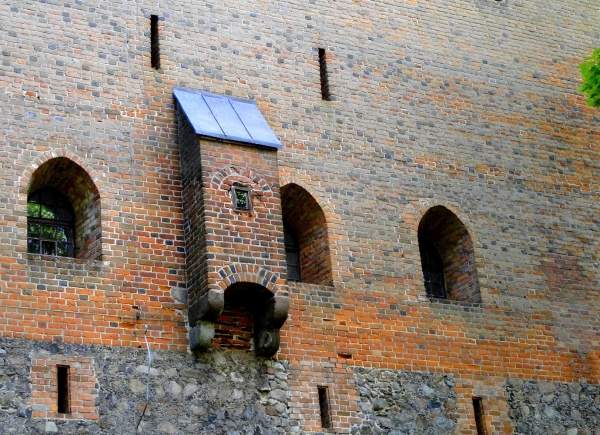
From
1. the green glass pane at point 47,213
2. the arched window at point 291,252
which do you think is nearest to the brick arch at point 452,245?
the arched window at point 291,252

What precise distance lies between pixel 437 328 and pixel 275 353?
107 inches

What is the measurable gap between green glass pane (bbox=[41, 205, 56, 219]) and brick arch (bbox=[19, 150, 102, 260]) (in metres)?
0.28

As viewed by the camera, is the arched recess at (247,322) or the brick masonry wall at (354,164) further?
the arched recess at (247,322)

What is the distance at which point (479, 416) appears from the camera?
1614cm

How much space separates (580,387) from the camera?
17.0m

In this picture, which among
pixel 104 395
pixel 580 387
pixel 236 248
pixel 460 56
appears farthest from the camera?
pixel 460 56

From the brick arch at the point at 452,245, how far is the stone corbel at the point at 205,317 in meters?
3.97

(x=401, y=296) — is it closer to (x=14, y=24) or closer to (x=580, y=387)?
(x=580, y=387)

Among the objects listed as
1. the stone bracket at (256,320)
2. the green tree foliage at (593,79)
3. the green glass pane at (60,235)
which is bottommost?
the stone bracket at (256,320)

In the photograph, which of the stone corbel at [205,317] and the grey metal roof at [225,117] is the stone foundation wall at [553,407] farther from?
the grey metal roof at [225,117]

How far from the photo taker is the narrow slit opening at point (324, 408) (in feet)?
48.9

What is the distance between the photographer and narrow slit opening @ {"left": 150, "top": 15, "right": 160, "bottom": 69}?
52.8ft

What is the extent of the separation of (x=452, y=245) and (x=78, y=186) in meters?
5.91

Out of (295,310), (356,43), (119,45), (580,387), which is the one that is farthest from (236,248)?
(580,387)
